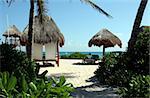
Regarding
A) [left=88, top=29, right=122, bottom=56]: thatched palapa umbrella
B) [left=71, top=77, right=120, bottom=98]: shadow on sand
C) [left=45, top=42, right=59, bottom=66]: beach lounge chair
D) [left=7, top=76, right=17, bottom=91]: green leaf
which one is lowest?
[left=71, top=77, right=120, bottom=98]: shadow on sand

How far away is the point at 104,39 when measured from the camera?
24.2 metres

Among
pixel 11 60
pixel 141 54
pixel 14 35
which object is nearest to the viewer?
pixel 11 60

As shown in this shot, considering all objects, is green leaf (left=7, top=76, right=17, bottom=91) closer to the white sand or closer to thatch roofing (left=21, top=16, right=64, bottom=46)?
the white sand

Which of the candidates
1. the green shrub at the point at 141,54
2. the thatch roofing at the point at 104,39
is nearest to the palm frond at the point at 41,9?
the green shrub at the point at 141,54

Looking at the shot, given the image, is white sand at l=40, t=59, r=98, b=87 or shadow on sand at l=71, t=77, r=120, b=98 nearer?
shadow on sand at l=71, t=77, r=120, b=98

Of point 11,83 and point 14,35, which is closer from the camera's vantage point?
point 11,83

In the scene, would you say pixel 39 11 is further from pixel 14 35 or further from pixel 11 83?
pixel 14 35

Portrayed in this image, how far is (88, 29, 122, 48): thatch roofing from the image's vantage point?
2425cm

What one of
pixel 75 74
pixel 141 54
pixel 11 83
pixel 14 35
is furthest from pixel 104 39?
pixel 11 83

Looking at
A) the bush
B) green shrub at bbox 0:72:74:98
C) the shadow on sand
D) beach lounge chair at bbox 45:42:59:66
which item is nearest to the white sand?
the shadow on sand

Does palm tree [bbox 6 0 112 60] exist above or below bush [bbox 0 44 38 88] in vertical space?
above

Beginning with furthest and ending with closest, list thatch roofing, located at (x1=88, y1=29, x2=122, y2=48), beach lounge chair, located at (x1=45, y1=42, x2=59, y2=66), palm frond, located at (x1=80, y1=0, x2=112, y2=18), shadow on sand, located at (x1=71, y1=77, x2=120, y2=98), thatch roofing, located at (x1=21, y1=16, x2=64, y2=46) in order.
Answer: thatch roofing, located at (x1=88, y1=29, x2=122, y2=48)
beach lounge chair, located at (x1=45, y1=42, x2=59, y2=66)
thatch roofing, located at (x1=21, y1=16, x2=64, y2=46)
palm frond, located at (x1=80, y1=0, x2=112, y2=18)
shadow on sand, located at (x1=71, y1=77, x2=120, y2=98)

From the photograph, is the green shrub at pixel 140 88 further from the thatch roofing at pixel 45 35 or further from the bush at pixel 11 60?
the thatch roofing at pixel 45 35

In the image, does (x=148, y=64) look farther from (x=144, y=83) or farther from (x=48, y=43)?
(x=48, y=43)
